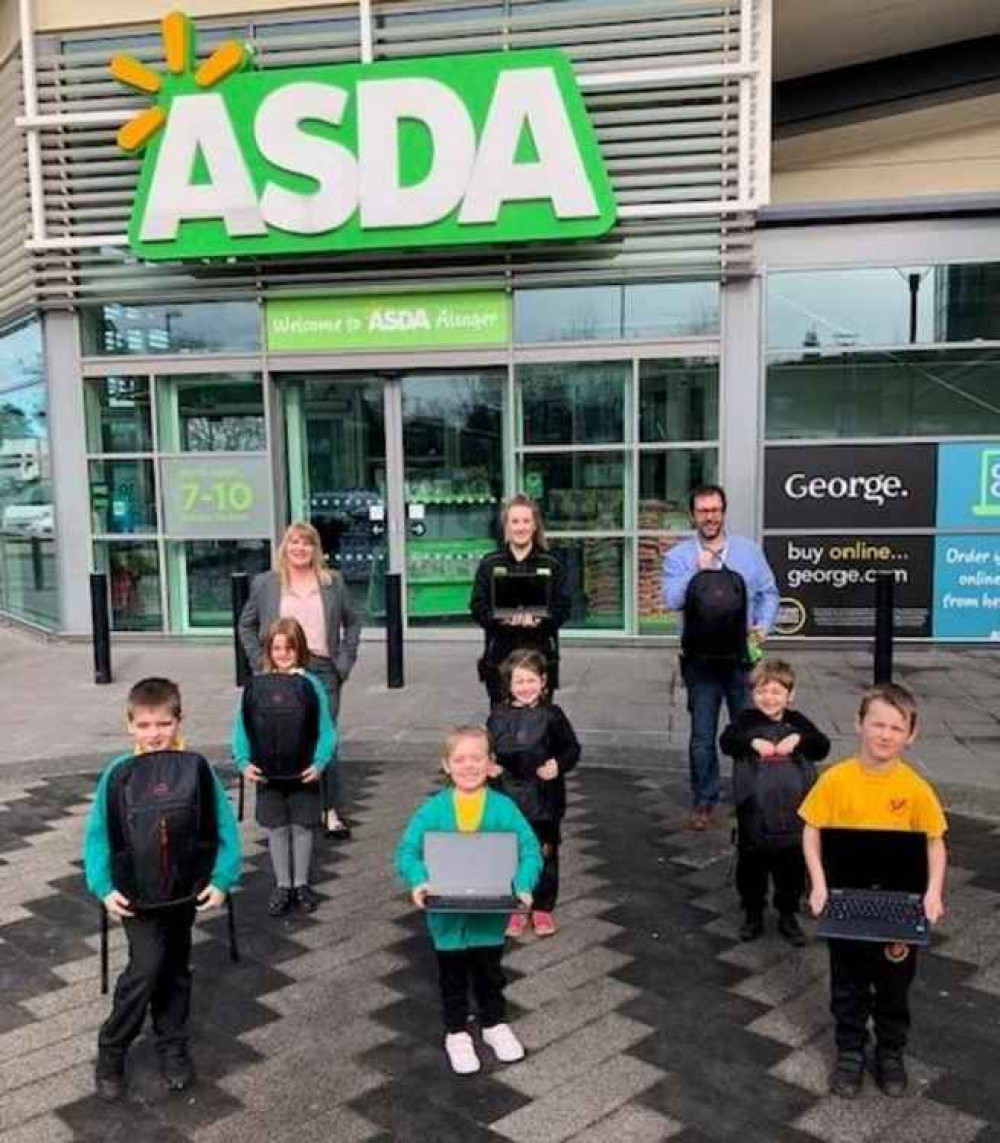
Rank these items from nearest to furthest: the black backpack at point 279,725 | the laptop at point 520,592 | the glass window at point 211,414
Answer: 1. the black backpack at point 279,725
2. the laptop at point 520,592
3. the glass window at point 211,414

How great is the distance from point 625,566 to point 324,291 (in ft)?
12.6

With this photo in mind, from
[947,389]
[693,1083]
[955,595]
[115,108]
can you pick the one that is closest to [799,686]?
[955,595]

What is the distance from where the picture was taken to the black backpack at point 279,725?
14.0 feet

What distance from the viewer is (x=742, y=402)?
965 cm

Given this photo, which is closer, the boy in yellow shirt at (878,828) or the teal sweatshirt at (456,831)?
the boy in yellow shirt at (878,828)

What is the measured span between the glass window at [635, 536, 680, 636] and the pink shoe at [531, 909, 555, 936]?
6050 millimetres

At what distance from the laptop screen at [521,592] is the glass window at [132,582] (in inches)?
264

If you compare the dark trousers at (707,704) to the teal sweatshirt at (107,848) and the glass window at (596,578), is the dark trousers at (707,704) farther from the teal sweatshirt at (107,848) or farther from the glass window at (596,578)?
the glass window at (596,578)

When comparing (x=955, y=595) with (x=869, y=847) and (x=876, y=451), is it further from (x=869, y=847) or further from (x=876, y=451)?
(x=869, y=847)

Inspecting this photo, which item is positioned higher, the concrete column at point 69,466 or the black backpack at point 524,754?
the concrete column at point 69,466

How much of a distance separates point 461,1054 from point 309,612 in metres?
2.44

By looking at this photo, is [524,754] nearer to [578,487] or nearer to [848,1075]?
[848,1075]

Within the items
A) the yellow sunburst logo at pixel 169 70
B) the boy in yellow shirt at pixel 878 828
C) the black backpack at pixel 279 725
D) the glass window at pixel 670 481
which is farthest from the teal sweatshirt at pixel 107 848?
the yellow sunburst logo at pixel 169 70

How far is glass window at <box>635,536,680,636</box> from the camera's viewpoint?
32.9 feet
